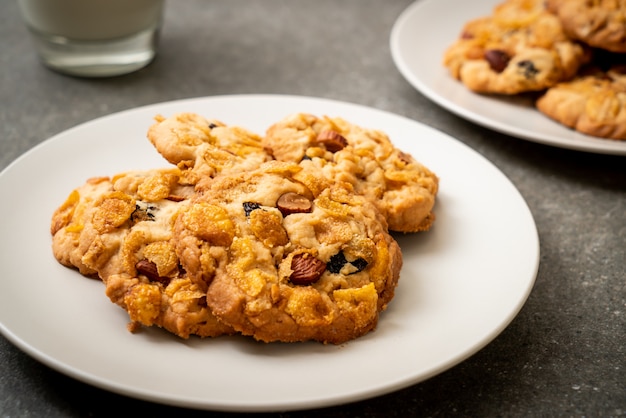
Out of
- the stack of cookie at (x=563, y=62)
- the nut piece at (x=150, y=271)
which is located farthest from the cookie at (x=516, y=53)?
the nut piece at (x=150, y=271)

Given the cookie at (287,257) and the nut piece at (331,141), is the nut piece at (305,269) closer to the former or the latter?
the cookie at (287,257)

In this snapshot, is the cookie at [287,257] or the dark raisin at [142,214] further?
the dark raisin at [142,214]

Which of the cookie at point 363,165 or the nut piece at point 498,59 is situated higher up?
the cookie at point 363,165

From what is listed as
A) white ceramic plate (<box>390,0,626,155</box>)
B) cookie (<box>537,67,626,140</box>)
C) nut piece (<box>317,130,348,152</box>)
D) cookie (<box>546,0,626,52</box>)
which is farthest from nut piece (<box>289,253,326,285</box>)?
cookie (<box>546,0,626,52</box>)

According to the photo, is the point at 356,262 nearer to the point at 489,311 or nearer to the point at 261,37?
the point at 489,311

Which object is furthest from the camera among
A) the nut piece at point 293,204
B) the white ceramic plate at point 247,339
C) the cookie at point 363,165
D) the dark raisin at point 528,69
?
the dark raisin at point 528,69

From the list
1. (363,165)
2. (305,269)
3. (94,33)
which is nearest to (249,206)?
(305,269)

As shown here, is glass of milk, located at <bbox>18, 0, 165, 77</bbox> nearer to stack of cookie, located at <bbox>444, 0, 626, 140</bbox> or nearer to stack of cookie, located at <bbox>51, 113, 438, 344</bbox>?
stack of cookie, located at <bbox>51, 113, 438, 344</bbox>
